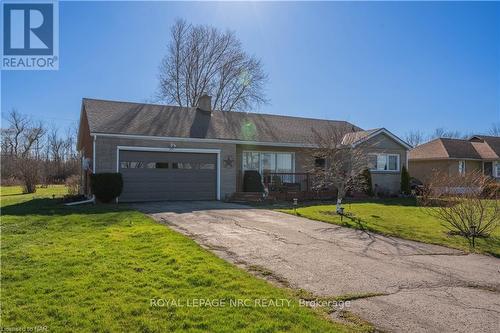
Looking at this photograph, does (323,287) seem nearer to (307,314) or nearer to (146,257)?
(307,314)

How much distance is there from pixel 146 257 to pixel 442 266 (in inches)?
205

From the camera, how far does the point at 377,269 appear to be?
6.09m

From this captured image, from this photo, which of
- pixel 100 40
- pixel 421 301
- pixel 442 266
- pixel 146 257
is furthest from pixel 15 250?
pixel 100 40

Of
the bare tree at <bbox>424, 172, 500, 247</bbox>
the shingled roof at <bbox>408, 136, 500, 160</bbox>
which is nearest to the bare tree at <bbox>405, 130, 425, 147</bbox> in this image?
the shingled roof at <bbox>408, 136, 500, 160</bbox>

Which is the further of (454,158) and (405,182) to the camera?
(454,158)

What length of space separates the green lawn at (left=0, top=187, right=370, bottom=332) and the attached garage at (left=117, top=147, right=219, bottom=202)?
8483 mm

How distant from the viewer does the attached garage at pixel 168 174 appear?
16320mm

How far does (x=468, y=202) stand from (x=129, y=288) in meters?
8.15

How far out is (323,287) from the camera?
16.8ft

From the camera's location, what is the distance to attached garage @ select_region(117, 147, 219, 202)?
643 inches

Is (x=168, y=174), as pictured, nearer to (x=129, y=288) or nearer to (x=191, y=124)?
(x=191, y=124)

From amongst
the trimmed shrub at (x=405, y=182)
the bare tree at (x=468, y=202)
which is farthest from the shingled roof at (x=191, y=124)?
the bare tree at (x=468, y=202)

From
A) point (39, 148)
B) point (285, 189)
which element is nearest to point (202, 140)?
point (285, 189)

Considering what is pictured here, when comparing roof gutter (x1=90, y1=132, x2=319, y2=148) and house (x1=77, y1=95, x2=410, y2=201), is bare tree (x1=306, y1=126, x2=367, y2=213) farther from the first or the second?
roof gutter (x1=90, y1=132, x2=319, y2=148)
